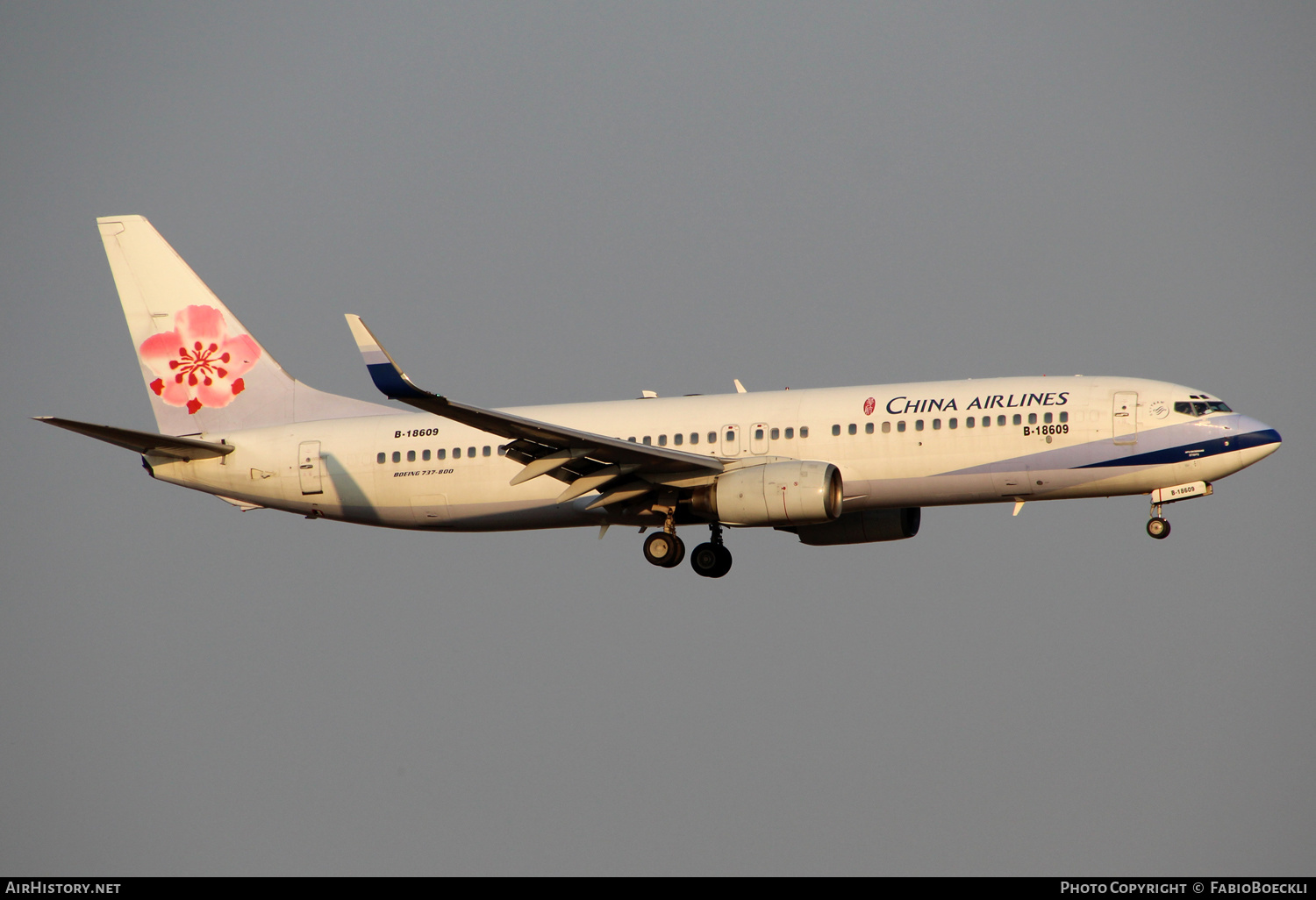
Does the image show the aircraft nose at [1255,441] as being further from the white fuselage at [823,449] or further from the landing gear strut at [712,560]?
the landing gear strut at [712,560]

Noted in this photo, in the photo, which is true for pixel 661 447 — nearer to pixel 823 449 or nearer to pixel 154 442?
pixel 823 449

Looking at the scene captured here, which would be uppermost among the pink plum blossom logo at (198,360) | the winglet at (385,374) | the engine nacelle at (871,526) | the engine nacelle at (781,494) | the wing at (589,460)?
the pink plum blossom logo at (198,360)

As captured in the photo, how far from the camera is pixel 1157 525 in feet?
127

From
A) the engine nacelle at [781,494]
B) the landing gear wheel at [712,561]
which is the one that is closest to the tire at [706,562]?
the landing gear wheel at [712,561]

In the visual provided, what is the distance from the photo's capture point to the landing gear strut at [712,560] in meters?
42.6

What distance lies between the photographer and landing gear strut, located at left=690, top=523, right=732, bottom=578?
42.6 m

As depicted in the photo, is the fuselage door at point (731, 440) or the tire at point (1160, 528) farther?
the fuselage door at point (731, 440)

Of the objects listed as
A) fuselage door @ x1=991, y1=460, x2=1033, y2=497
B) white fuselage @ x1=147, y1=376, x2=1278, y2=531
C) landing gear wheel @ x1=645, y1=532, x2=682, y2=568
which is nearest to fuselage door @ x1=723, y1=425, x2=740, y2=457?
white fuselage @ x1=147, y1=376, x2=1278, y2=531

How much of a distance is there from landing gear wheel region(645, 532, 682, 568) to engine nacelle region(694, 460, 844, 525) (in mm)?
2239

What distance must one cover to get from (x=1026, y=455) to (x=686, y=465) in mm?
8551

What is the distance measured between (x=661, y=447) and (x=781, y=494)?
4601mm

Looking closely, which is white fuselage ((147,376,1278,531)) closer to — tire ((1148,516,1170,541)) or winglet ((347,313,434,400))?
tire ((1148,516,1170,541))

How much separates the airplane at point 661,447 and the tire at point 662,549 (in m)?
0.04
